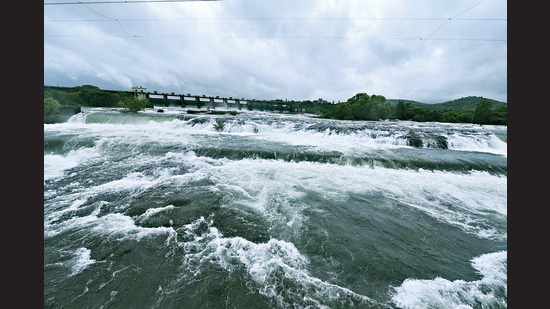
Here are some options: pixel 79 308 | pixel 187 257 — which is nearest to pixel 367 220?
pixel 187 257

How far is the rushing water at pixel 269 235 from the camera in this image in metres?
3.51

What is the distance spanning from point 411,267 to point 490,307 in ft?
3.69

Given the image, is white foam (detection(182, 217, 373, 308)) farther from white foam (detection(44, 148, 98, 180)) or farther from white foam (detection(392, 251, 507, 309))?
white foam (detection(44, 148, 98, 180))

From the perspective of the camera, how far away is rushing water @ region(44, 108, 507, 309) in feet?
11.5

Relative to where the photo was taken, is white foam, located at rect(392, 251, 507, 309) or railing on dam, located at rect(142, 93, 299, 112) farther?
railing on dam, located at rect(142, 93, 299, 112)

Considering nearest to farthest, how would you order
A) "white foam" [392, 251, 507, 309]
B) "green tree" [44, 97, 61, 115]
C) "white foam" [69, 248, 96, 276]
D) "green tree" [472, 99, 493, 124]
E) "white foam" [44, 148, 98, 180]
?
"white foam" [392, 251, 507, 309], "white foam" [69, 248, 96, 276], "white foam" [44, 148, 98, 180], "green tree" [44, 97, 61, 115], "green tree" [472, 99, 493, 124]

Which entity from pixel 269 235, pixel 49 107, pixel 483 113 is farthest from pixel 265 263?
pixel 483 113

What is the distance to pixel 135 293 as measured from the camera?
3.40m

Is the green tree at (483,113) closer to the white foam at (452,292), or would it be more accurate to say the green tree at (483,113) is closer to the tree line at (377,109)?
the tree line at (377,109)

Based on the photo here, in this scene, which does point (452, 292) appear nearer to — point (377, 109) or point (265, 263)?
point (265, 263)

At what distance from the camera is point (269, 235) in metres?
5.00

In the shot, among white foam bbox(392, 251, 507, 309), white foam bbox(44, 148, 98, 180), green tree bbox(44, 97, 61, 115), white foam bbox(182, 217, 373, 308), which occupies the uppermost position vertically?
green tree bbox(44, 97, 61, 115)

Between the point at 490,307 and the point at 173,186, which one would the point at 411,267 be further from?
the point at 173,186

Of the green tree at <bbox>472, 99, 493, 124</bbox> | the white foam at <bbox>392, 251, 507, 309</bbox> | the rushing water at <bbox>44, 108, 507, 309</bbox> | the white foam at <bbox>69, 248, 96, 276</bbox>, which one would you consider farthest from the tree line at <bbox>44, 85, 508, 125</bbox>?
the white foam at <bbox>392, 251, 507, 309</bbox>
